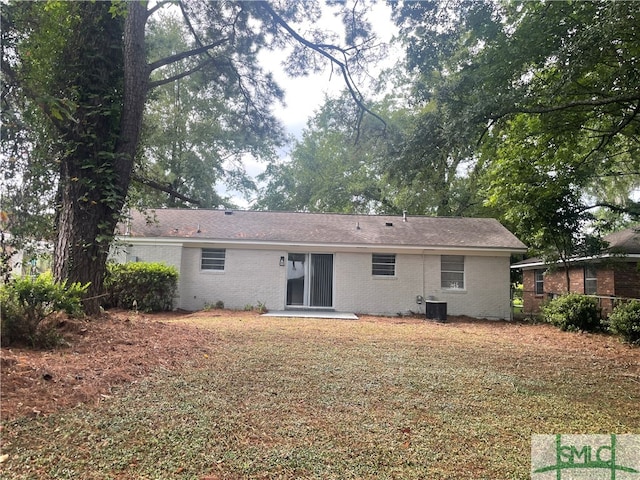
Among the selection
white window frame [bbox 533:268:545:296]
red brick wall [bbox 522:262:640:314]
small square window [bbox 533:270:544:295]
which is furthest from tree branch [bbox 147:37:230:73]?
small square window [bbox 533:270:544:295]

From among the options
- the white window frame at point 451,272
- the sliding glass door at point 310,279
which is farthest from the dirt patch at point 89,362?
the white window frame at point 451,272

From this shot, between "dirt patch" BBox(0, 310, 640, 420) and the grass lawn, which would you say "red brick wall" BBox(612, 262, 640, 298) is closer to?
"dirt patch" BBox(0, 310, 640, 420)

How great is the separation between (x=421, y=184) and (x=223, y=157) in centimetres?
2129

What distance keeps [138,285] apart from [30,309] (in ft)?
25.1

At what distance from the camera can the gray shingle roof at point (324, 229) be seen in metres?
A: 13.8

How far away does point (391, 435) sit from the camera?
3.27 meters

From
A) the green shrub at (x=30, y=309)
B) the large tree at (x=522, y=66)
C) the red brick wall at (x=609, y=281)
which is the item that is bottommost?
the green shrub at (x=30, y=309)

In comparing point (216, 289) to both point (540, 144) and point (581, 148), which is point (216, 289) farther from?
point (581, 148)

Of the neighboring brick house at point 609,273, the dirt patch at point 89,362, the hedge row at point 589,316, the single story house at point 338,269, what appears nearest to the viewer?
the dirt patch at point 89,362

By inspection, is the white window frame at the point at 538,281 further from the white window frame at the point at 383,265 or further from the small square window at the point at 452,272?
the white window frame at the point at 383,265

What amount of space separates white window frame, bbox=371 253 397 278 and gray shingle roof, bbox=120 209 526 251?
641 millimetres

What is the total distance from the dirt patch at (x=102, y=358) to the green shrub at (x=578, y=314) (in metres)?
1.82

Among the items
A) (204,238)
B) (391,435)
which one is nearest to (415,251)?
(204,238)

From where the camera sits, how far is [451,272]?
14.0 meters
